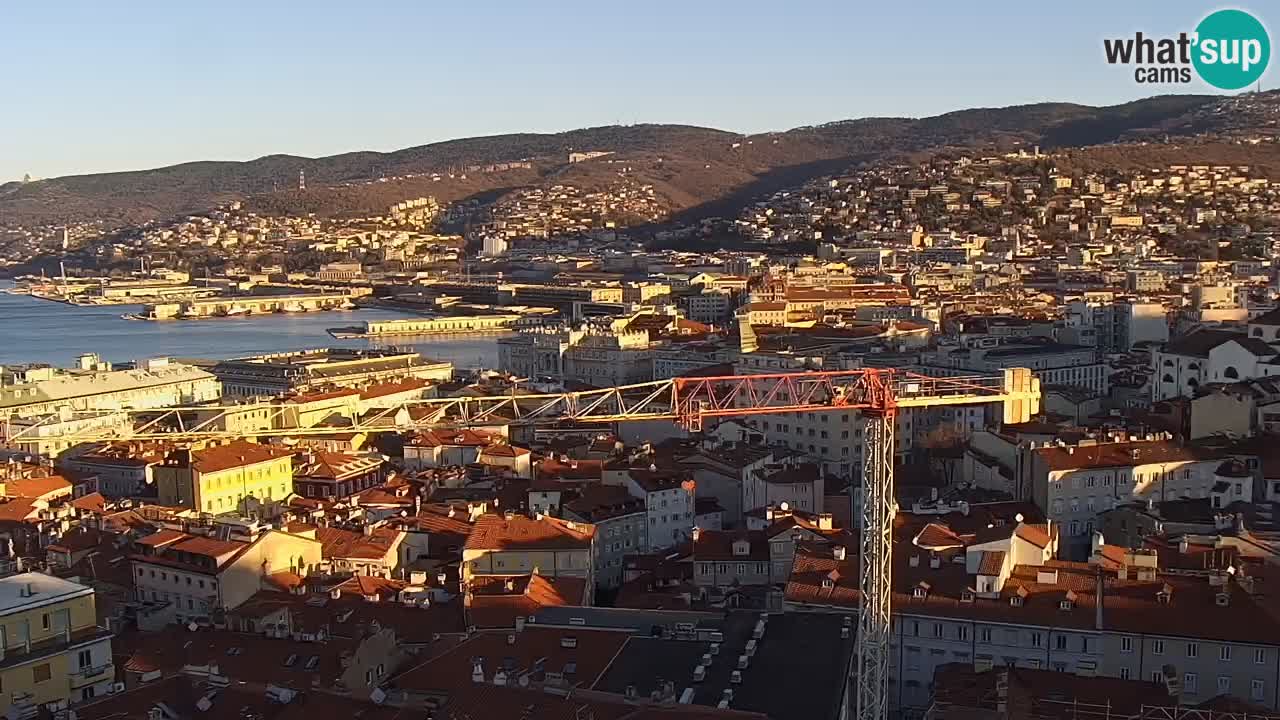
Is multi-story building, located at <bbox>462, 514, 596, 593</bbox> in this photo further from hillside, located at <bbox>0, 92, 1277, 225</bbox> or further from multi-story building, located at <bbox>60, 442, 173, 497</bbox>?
hillside, located at <bbox>0, 92, 1277, 225</bbox>

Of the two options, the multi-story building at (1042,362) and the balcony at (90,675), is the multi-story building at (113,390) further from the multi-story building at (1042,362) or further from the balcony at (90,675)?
the balcony at (90,675)

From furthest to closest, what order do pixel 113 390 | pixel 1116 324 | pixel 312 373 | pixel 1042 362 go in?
1. pixel 1116 324
2. pixel 312 373
3. pixel 113 390
4. pixel 1042 362

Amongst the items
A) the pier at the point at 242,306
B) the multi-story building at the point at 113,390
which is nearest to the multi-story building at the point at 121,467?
the multi-story building at the point at 113,390

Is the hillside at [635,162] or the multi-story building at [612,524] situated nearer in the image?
the multi-story building at [612,524]

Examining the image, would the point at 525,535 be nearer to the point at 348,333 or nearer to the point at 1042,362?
the point at 1042,362

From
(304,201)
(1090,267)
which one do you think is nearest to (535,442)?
(1090,267)

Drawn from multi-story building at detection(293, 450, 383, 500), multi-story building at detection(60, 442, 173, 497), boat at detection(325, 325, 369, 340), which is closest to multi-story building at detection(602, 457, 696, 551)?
multi-story building at detection(293, 450, 383, 500)

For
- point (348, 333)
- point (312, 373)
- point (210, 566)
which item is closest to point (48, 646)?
point (210, 566)
